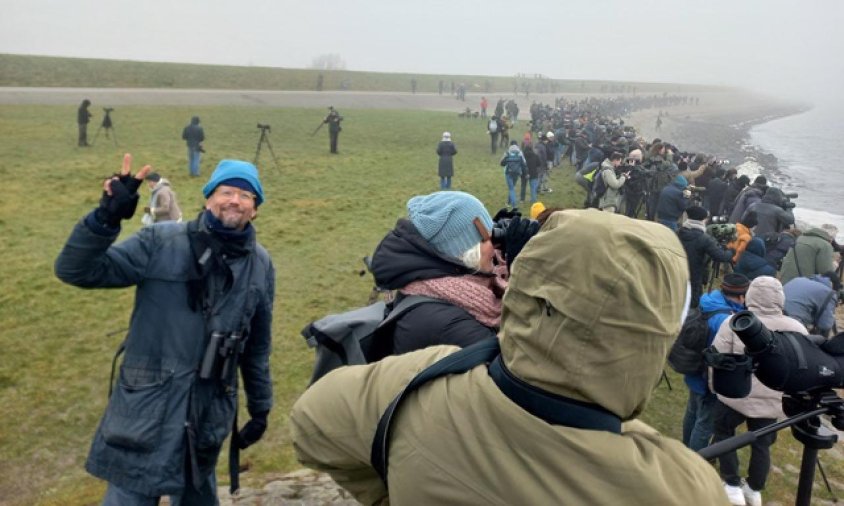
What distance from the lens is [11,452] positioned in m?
4.43

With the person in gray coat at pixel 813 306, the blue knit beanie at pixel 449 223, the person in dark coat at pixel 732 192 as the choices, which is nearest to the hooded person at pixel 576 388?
the blue knit beanie at pixel 449 223

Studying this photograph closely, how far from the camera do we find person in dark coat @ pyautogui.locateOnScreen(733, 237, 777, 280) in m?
6.64

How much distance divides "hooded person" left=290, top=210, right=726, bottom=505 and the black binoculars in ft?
5.55

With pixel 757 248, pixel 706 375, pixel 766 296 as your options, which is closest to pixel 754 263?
pixel 757 248

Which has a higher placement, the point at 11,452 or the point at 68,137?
the point at 68,137

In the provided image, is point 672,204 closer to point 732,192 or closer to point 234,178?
point 732,192

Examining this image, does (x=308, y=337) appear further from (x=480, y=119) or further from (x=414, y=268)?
(x=480, y=119)

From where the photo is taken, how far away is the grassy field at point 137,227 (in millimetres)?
4695

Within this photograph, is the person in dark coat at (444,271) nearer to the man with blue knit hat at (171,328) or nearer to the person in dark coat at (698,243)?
the man with blue knit hat at (171,328)

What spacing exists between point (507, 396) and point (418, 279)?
1194 millimetres

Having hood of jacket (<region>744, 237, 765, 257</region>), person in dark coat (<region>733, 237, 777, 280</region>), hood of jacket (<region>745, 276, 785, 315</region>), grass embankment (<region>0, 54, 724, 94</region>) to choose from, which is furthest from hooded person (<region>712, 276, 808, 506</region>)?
grass embankment (<region>0, 54, 724, 94</region>)

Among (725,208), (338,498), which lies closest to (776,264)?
(725,208)

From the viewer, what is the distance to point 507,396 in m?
1.09

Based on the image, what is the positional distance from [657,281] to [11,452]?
518 cm
